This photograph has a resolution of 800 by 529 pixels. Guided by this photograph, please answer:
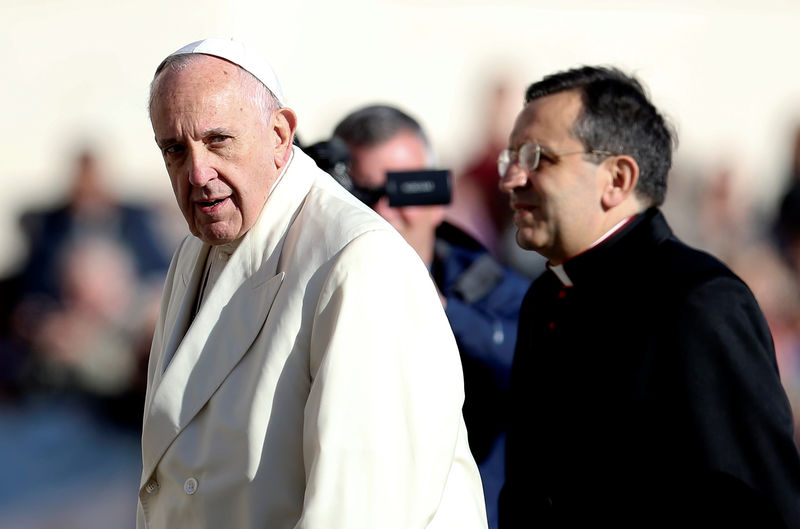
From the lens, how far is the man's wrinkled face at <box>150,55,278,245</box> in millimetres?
2104

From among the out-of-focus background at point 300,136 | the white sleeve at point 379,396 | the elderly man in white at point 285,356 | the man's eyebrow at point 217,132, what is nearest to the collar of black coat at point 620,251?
the elderly man in white at point 285,356

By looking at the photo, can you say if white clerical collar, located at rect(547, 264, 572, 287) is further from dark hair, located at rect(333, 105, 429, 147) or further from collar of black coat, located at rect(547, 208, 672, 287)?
dark hair, located at rect(333, 105, 429, 147)

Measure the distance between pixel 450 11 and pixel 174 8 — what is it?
149 cm

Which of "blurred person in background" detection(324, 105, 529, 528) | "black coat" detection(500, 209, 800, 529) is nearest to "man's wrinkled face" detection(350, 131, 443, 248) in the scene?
"blurred person in background" detection(324, 105, 529, 528)

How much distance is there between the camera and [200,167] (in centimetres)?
212

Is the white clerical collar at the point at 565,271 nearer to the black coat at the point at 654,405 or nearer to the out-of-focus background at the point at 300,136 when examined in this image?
the black coat at the point at 654,405

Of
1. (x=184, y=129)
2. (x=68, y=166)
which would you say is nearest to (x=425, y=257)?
(x=184, y=129)

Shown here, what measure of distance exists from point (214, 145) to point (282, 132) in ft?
0.57

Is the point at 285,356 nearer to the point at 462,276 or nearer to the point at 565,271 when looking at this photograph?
the point at 565,271

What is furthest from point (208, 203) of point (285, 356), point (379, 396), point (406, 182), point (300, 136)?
point (300, 136)

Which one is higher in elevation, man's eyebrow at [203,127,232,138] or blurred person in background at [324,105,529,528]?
man's eyebrow at [203,127,232,138]

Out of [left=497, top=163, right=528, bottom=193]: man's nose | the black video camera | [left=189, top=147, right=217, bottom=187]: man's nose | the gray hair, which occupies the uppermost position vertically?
the gray hair

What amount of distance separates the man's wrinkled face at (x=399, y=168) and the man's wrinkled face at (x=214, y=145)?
1.31 m

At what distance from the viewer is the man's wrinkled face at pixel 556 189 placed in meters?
2.80
